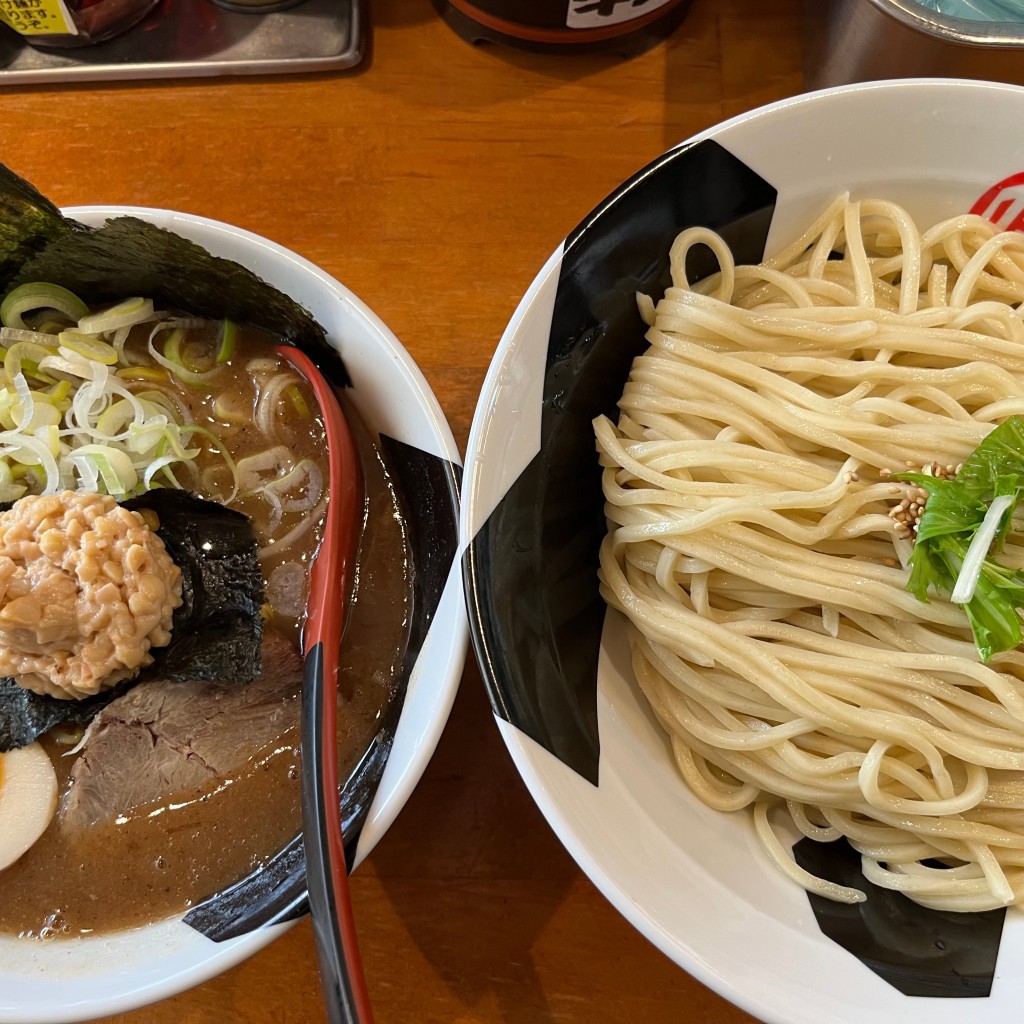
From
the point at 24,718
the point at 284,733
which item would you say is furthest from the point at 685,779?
the point at 24,718

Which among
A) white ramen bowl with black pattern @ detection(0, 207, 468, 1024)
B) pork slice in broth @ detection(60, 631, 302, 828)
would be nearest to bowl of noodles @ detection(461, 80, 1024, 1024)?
white ramen bowl with black pattern @ detection(0, 207, 468, 1024)

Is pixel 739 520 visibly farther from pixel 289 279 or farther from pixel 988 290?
pixel 289 279

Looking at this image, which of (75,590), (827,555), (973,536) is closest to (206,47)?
(75,590)

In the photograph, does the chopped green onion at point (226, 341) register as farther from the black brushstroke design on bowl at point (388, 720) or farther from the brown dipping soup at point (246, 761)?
the black brushstroke design on bowl at point (388, 720)

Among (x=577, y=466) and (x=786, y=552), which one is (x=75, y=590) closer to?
(x=577, y=466)

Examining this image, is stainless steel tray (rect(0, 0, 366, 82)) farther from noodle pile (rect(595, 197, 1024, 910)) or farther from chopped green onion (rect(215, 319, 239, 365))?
noodle pile (rect(595, 197, 1024, 910))
